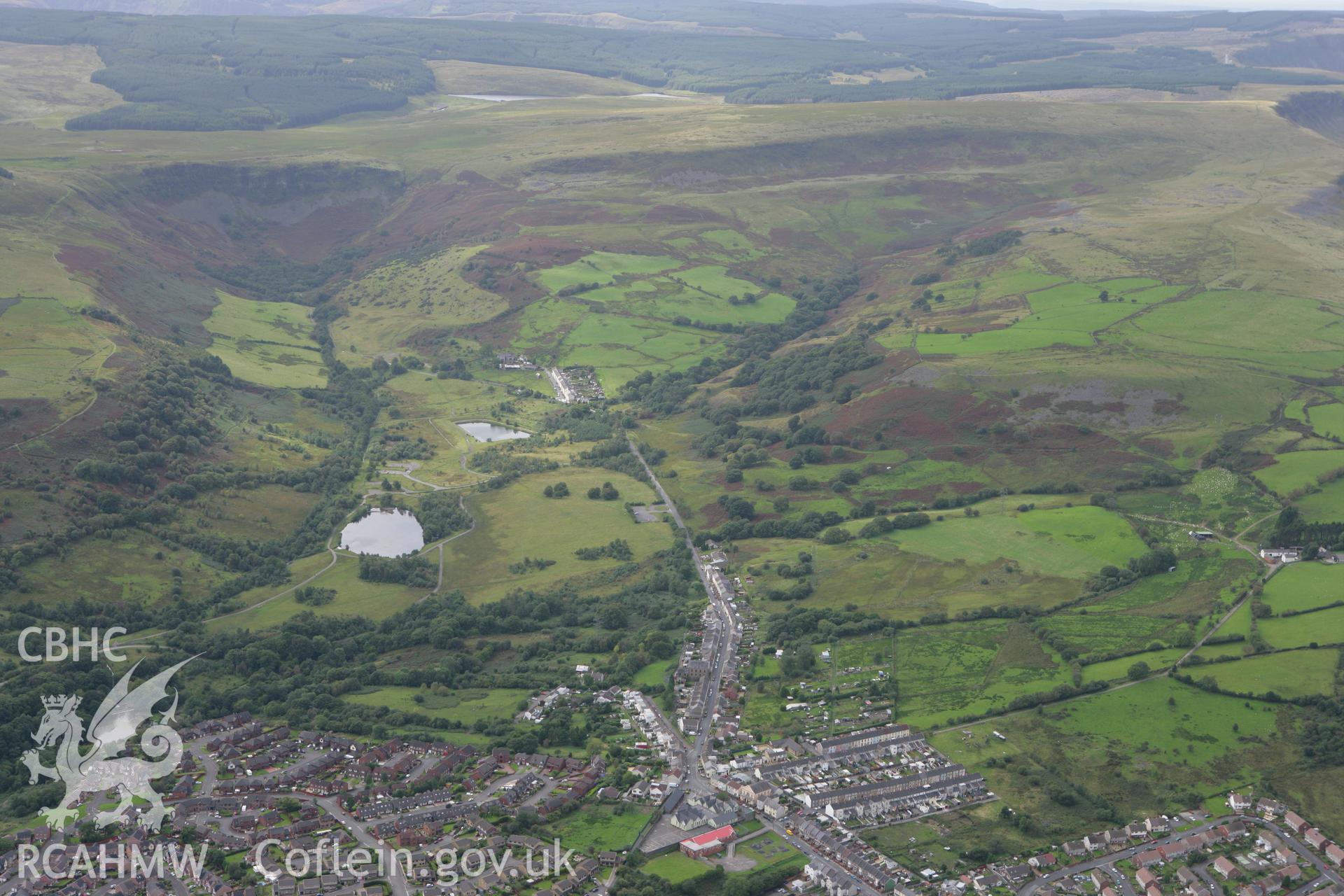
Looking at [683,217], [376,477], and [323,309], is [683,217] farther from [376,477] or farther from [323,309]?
[376,477]

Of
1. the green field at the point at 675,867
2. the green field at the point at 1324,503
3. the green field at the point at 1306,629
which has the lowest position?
the green field at the point at 675,867

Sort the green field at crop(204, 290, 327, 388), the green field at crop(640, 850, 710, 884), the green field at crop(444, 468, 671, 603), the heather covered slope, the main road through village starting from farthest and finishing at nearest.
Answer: the green field at crop(204, 290, 327, 388)
the green field at crop(444, 468, 671, 603)
the heather covered slope
the main road through village
the green field at crop(640, 850, 710, 884)

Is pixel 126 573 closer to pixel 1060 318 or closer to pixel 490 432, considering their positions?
pixel 490 432

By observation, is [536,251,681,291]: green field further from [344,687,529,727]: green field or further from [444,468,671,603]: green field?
[344,687,529,727]: green field

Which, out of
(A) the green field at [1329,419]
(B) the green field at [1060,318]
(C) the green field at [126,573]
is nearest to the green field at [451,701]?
(C) the green field at [126,573]

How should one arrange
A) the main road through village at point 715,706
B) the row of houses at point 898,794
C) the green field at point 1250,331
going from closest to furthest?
1. the main road through village at point 715,706
2. the row of houses at point 898,794
3. the green field at point 1250,331

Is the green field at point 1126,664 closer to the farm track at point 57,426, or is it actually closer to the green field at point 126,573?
the green field at point 126,573

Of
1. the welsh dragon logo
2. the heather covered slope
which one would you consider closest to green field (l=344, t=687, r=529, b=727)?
the heather covered slope

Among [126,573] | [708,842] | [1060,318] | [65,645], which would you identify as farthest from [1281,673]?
[126,573]
